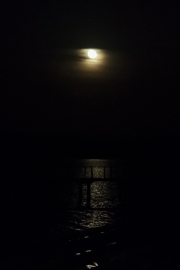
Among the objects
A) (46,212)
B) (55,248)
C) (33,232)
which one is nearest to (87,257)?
(55,248)

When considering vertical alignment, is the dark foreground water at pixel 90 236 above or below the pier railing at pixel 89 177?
below

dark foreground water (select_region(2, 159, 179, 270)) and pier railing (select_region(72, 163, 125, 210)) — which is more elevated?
pier railing (select_region(72, 163, 125, 210))

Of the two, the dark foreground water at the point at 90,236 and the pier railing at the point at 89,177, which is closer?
the dark foreground water at the point at 90,236

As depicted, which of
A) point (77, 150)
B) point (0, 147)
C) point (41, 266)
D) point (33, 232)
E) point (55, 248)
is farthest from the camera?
point (77, 150)

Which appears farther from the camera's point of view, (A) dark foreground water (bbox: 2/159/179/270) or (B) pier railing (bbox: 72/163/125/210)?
(B) pier railing (bbox: 72/163/125/210)

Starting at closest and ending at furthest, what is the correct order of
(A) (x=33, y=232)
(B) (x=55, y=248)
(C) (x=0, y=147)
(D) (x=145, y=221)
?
(B) (x=55, y=248)
(A) (x=33, y=232)
(D) (x=145, y=221)
(C) (x=0, y=147)

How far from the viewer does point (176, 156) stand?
3756 centimetres

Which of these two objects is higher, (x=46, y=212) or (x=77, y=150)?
(x=77, y=150)

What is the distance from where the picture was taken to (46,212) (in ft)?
48.0

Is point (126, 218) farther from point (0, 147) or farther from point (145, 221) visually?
point (0, 147)

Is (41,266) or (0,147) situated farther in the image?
(0,147)

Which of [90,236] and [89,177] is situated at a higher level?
[89,177]

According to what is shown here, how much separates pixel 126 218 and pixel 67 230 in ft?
9.30

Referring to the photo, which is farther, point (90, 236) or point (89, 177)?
point (89, 177)
